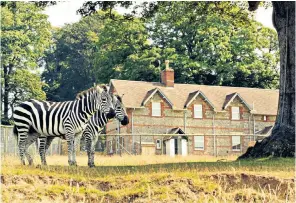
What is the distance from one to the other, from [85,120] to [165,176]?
475 cm

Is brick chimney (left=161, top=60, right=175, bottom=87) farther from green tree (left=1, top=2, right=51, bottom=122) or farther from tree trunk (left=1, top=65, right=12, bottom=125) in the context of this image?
tree trunk (left=1, top=65, right=12, bottom=125)

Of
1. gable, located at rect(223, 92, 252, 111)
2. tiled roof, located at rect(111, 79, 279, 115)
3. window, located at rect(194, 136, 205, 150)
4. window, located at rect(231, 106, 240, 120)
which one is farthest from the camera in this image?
window, located at rect(231, 106, 240, 120)

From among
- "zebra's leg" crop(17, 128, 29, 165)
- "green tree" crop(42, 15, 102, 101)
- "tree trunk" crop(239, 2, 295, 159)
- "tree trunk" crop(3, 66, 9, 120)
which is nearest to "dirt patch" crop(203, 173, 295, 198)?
"zebra's leg" crop(17, 128, 29, 165)

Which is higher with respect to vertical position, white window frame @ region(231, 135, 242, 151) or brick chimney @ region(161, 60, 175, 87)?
brick chimney @ region(161, 60, 175, 87)

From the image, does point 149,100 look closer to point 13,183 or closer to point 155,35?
point 155,35

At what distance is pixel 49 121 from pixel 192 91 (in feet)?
147

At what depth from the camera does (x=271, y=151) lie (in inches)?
811

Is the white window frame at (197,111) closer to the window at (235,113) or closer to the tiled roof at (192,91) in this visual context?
the tiled roof at (192,91)

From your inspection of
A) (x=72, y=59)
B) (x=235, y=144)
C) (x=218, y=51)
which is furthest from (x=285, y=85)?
(x=72, y=59)

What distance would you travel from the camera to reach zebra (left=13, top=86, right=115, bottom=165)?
1770 cm

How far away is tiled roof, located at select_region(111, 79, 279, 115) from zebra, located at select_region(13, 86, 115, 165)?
123 ft

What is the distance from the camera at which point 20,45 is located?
6053 cm

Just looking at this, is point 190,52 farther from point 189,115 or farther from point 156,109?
point 156,109

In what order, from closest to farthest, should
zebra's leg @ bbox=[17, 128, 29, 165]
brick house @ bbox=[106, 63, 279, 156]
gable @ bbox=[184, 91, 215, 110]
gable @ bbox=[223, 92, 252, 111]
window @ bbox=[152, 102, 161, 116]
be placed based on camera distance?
zebra's leg @ bbox=[17, 128, 29, 165], brick house @ bbox=[106, 63, 279, 156], window @ bbox=[152, 102, 161, 116], gable @ bbox=[184, 91, 215, 110], gable @ bbox=[223, 92, 252, 111]
